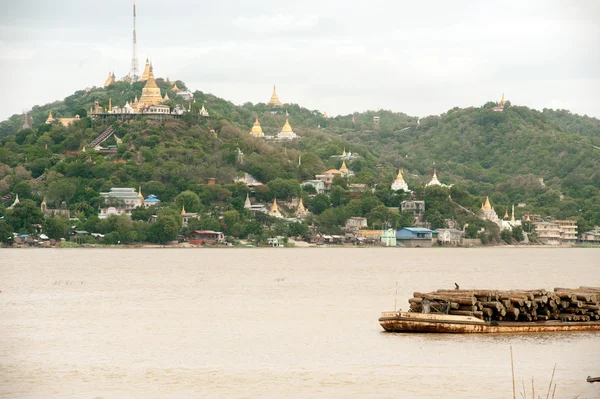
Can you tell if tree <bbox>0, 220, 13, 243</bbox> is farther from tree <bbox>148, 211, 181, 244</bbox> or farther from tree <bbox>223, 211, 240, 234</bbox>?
tree <bbox>223, 211, 240, 234</bbox>

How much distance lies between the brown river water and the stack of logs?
1.16 m

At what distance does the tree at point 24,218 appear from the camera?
4685 inches

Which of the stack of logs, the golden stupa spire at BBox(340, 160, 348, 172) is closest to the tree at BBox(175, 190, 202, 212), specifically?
the golden stupa spire at BBox(340, 160, 348, 172)

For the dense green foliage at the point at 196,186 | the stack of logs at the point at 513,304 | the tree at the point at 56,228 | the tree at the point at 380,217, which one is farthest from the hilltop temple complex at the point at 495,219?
the stack of logs at the point at 513,304

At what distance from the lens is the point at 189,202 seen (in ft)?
438

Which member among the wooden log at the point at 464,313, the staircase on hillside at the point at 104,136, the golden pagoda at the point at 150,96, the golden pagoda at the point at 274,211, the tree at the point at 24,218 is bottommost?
the wooden log at the point at 464,313

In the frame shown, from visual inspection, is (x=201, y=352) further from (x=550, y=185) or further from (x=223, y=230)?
(x=550, y=185)

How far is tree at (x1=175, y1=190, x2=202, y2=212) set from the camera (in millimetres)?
132650

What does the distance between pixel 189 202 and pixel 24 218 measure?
20.2 meters

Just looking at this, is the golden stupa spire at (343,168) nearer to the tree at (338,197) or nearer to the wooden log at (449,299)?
the tree at (338,197)

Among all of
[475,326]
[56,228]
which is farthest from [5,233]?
[475,326]

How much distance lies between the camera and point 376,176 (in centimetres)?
17775

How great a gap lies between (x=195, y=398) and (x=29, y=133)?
471 feet

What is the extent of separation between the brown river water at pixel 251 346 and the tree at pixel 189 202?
61.8 meters
